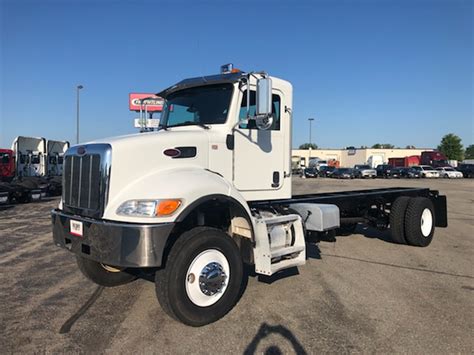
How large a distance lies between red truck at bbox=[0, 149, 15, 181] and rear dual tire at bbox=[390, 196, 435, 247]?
57.5ft

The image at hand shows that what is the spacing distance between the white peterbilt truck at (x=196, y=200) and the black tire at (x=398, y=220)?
2790mm

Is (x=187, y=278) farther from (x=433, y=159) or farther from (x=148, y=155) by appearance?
(x=433, y=159)

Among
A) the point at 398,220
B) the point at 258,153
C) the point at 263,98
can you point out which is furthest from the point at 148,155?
the point at 398,220

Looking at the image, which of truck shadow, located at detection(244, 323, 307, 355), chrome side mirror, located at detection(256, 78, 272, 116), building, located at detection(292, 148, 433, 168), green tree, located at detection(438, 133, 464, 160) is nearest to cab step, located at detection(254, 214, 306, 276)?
truck shadow, located at detection(244, 323, 307, 355)

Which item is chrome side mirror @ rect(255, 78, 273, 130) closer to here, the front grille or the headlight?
the headlight

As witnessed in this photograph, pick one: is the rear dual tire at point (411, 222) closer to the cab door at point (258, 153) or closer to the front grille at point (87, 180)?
the cab door at point (258, 153)

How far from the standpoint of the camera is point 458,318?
13.8 feet

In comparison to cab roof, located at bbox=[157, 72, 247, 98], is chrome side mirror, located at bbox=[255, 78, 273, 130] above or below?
below

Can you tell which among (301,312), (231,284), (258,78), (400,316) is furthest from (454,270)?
(258,78)

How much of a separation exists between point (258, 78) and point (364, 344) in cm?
319

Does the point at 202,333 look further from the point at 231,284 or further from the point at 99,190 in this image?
the point at 99,190

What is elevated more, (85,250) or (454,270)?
(85,250)

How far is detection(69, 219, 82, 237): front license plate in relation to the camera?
4023 mm

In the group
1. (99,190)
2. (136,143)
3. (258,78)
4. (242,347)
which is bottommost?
(242,347)
